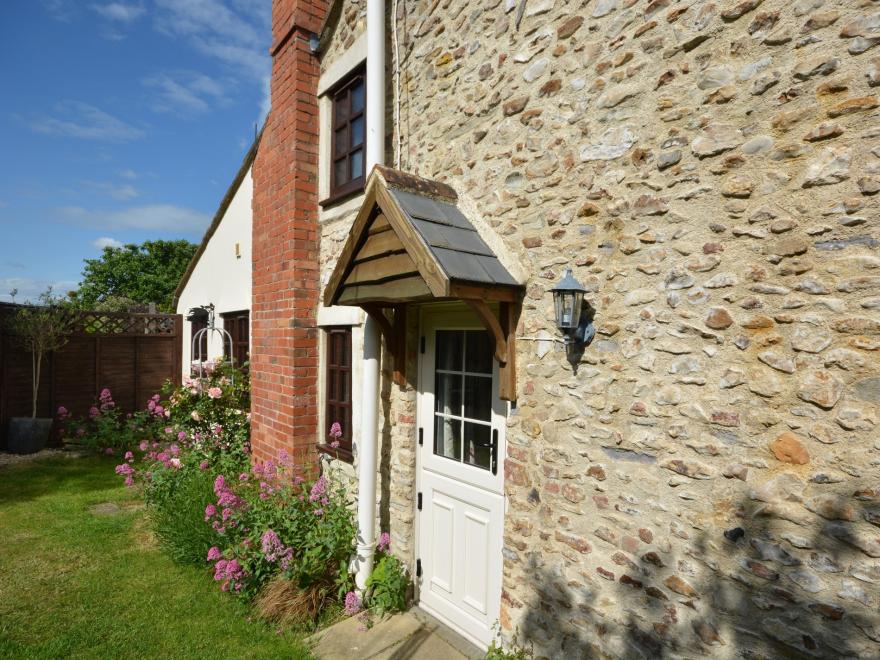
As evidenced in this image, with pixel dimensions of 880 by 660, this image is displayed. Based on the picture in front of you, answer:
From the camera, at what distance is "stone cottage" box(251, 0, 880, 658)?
6.84 ft

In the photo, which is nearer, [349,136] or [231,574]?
[231,574]

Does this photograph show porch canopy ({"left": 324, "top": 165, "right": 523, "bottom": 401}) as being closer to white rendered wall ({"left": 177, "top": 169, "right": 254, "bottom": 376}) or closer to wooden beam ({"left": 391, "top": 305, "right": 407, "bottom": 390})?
wooden beam ({"left": 391, "top": 305, "right": 407, "bottom": 390})

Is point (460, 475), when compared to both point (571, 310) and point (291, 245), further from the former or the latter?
point (291, 245)

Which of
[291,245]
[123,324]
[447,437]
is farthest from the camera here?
[123,324]

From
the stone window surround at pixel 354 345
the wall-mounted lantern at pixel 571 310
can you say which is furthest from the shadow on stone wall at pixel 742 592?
the stone window surround at pixel 354 345

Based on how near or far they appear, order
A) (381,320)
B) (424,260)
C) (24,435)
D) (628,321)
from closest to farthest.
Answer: (628,321) → (424,260) → (381,320) → (24,435)

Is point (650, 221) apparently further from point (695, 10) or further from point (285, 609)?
point (285, 609)

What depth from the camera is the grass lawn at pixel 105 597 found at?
392cm

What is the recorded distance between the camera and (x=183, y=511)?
5211mm

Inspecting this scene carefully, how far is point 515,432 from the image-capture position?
346 cm

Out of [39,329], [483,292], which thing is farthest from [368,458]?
[39,329]

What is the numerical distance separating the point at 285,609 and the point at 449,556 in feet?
5.12

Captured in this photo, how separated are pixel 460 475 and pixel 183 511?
3203mm

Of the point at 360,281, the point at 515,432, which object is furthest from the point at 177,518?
the point at 515,432
